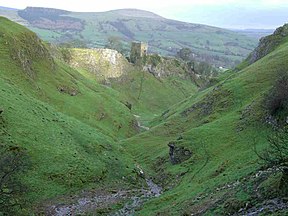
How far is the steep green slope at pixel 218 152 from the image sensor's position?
35.1m

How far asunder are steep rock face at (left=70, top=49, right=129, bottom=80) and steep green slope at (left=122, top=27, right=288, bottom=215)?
290 ft

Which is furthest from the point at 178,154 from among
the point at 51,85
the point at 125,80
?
the point at 125,80

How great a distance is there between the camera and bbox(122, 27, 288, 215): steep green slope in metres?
35.1

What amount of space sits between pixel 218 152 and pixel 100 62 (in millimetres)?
129585

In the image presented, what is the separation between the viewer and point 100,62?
181 m

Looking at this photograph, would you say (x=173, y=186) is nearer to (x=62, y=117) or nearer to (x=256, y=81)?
(x=62, y=117)

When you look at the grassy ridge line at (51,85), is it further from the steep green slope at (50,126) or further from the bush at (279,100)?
the bush at (279,100)

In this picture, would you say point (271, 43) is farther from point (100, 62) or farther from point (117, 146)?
point (100, 62)

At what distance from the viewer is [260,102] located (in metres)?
65.0

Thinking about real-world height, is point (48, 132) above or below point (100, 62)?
below

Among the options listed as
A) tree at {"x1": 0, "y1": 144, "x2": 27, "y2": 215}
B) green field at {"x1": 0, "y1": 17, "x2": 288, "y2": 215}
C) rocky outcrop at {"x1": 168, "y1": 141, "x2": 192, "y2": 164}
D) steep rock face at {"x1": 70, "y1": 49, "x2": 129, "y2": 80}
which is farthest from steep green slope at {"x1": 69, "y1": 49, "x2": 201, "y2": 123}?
tree at {"x1": 0, "y1": 144, "x2": 27, "y2": 215}

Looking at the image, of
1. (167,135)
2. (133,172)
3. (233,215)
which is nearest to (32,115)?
(133,172)

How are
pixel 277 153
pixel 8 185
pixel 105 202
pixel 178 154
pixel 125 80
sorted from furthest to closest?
pixel 125 80 → pixel 178 154 → pixel 105 202 → pixel 8 185 → pixel 277 153

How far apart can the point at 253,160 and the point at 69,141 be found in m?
32.5
